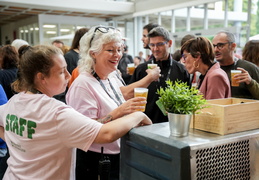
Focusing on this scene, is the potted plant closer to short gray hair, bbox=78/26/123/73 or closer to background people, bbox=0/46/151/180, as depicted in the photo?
background people, bbox=0/46/151/180

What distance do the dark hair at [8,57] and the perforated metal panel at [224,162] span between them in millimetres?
3185

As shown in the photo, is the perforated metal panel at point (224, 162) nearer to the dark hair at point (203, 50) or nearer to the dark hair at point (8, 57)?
the dark hair at point (203, 50)

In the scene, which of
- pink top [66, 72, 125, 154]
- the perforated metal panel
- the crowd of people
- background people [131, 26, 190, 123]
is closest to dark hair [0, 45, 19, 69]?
the crowd of people

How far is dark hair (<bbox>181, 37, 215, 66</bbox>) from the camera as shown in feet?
8.02

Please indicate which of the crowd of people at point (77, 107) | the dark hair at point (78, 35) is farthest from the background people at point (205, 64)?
the dark hair at point (78, 35)

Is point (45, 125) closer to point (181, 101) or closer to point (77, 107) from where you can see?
point (77, 107)

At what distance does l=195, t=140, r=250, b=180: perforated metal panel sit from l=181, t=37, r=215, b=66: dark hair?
4.17 ft

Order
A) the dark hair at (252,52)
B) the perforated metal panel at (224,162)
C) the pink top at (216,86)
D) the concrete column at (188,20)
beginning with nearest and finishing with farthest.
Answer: the perforated metal panel at (224,162), the pink top at (216,86), the dark hair at (252,52), the concrete column at (188,20)

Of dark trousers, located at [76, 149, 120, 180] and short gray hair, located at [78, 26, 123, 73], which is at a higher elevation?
short gray hair, located at [78, 26, 123, 73]

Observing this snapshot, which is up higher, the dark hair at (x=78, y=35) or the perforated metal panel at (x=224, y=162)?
the dark hair at (x=78, y=35)

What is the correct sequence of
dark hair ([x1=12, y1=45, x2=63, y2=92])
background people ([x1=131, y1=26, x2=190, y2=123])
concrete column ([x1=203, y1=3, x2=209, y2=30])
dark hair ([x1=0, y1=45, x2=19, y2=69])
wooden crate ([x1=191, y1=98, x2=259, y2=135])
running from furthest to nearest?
concrete column ([x1=203, y1=3, x2=209, y2=30]), dark hair ([x1=0, y1=45, x2=19, y2=69]), background people ([x1=131, y1=26, x2=190, y2=123]), dark hair ([x1=12, y1=45, x2=63, y2=92]), wooden crate ([x1=191, y1=98, x2=259, y2=135])

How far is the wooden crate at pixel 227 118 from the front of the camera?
125cm

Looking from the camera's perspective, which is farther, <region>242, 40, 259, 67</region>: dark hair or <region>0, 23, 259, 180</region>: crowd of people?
<region>242, 40, 259, 67</region>: dark hair

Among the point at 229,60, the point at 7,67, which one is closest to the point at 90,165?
the point at 229,60
